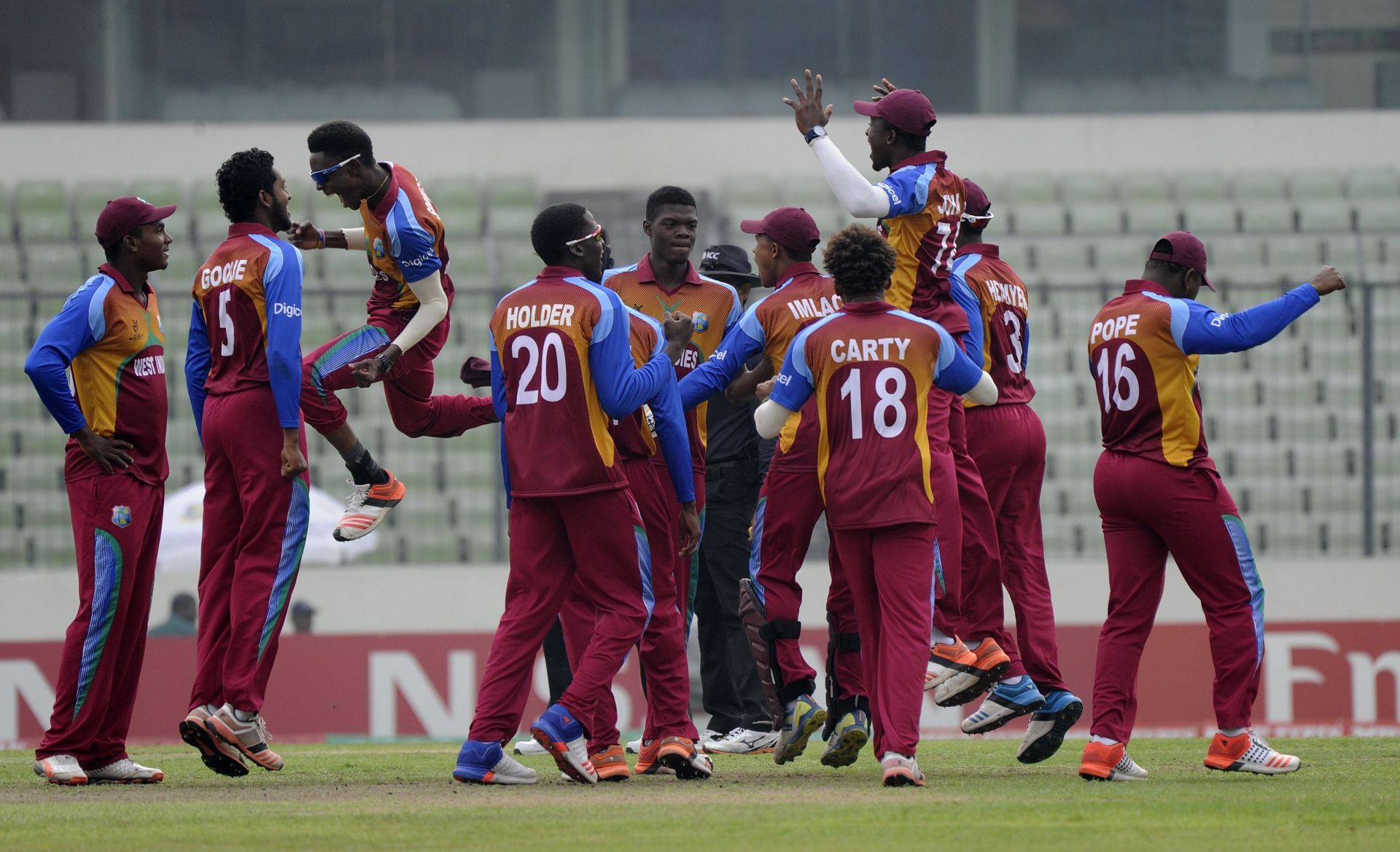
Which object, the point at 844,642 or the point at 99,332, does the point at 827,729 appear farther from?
the point at 99,332

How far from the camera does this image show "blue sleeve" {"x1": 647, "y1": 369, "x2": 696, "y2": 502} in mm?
7586

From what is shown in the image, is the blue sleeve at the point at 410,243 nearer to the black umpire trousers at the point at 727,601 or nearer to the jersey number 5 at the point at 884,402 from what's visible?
the black umpire trousers at the point at 727,601

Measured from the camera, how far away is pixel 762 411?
731 centimetres

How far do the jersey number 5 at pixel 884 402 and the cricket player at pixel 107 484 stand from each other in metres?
3.17

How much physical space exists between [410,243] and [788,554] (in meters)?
2.29

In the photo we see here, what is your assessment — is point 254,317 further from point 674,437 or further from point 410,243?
point 674,437

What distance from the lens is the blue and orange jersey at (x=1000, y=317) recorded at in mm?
8516

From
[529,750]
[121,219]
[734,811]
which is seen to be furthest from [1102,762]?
[121,219]

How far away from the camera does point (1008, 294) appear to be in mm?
8570

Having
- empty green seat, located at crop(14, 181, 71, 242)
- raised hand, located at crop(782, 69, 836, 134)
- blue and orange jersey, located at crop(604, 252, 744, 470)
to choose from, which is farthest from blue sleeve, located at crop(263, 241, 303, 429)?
empty green seat, located at crop(14, 181, 71, 242)

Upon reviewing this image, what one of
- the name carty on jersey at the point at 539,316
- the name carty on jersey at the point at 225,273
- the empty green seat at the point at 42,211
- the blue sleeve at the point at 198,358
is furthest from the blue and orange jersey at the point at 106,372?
the empty green seat at the point at 42,211

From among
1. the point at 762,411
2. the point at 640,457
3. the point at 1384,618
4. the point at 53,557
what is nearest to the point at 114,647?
the point at 640,457

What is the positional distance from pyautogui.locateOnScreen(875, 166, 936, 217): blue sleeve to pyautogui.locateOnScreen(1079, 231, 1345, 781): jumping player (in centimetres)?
97

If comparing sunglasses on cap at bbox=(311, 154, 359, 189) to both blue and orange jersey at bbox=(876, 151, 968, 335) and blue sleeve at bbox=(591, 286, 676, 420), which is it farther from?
blue and orange jersey at bbox=(876, 151, 968, 335)
